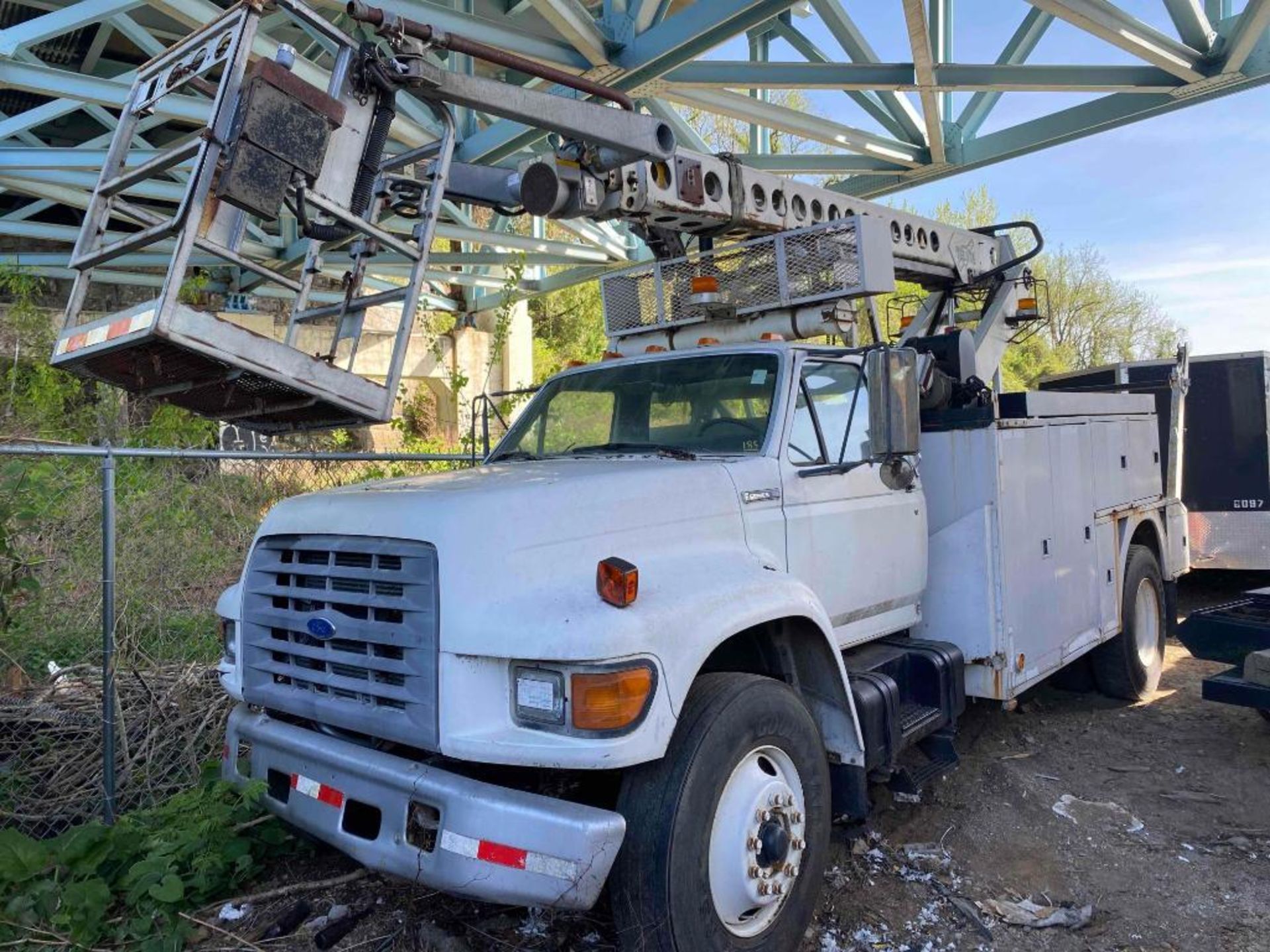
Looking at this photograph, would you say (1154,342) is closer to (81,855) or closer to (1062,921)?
(1062,921)

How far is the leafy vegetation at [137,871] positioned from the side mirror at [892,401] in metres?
2.68

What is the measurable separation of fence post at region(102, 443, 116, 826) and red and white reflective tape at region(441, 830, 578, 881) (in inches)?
92.7

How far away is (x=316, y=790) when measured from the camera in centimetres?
310

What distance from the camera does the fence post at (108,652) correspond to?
13.6ft

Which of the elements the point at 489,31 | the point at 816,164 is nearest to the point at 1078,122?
the point at 816,164

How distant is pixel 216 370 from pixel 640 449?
171cm

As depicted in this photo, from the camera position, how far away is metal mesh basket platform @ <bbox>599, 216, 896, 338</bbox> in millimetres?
4793

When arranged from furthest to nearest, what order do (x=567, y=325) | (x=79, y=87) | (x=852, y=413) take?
(x=567, y=325) → (x=79, y=87) → (x=852, y=413)

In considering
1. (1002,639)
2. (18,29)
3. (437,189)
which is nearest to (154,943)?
(437,189)

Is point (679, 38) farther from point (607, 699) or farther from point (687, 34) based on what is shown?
point (607, 699)

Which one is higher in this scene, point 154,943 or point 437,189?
point 437,189

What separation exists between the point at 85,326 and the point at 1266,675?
602cm

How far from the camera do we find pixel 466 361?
18.9 m

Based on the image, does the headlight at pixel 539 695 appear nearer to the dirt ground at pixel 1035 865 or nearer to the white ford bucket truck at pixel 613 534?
the white ford bucket truck at pixel 613 534
